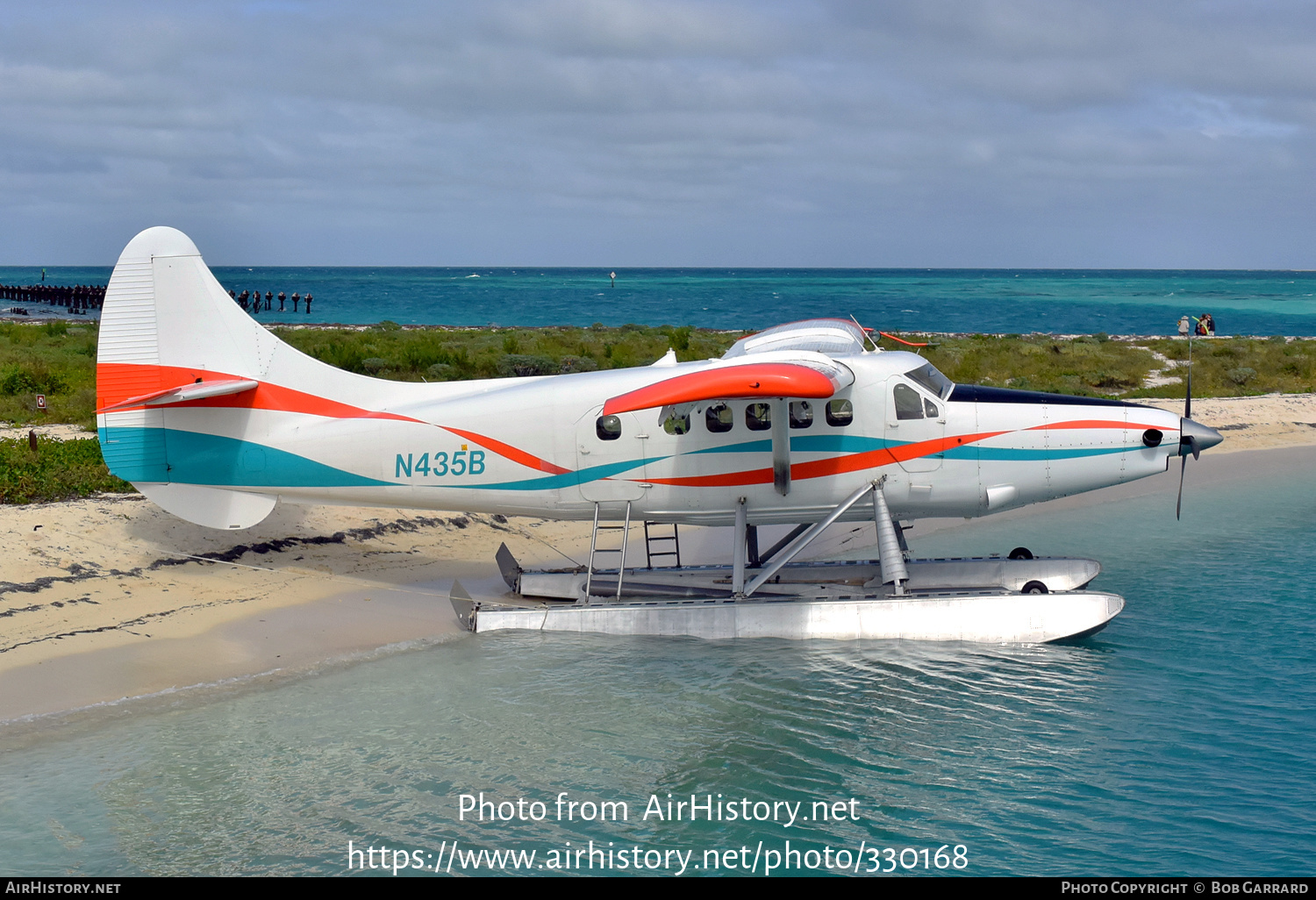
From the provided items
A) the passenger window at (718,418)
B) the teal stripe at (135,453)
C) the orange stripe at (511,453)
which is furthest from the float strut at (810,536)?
the teal stripe at (135,453)

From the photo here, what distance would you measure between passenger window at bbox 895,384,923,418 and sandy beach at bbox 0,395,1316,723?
579 cm

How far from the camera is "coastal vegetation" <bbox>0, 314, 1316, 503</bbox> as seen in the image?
2208 centimetres

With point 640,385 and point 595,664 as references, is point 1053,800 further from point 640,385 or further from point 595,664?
point 640,385

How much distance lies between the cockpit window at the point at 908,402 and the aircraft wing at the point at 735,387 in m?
1.61

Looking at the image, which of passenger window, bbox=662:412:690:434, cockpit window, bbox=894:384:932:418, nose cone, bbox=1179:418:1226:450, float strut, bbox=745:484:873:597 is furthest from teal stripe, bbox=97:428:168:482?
nose cone, bbox=1179:418:1226:450

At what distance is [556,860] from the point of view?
6871 millimetres

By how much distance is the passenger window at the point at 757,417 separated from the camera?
11.6 metres

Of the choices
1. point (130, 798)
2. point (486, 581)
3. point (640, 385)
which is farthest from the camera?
point (486, 581)

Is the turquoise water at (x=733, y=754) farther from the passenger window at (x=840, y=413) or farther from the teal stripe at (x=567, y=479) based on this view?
the passenger window at (x=840, y=413)

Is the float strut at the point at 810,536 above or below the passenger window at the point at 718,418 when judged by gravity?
below

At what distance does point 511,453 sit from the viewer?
1195cm

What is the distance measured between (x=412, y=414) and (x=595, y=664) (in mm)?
3842

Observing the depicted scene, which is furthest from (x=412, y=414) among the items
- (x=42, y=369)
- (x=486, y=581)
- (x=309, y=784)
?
(x=42, y=369)

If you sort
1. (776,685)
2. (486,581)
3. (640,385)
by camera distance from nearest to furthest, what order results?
(776,685) < (640,385) < (486,581)
